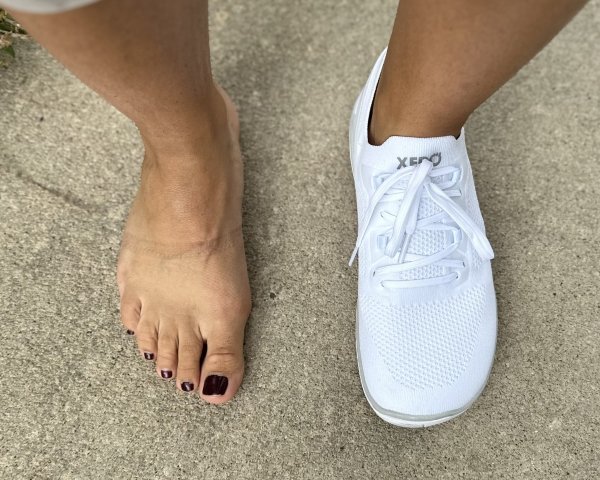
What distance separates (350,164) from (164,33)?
47 cm

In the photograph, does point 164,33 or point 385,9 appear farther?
point 385,9

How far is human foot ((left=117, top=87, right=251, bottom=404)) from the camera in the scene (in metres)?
0.77

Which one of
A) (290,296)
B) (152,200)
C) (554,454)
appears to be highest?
(152,200)

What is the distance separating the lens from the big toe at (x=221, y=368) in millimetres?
769

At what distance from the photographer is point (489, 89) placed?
634 millimetres

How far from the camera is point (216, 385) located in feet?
2.52

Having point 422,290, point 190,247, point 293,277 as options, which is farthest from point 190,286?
point 422,290

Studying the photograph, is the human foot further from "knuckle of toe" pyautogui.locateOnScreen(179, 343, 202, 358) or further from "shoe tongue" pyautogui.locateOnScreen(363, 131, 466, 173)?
"shoe tongue" pyautogui.locateOnScreen(363, 131, 466, 173)

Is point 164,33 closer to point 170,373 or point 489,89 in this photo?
point 489,89

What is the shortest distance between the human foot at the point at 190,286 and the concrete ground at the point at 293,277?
40mm

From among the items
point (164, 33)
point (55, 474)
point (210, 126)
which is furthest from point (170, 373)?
point (164, 33)

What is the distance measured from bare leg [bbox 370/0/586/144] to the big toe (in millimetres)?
357

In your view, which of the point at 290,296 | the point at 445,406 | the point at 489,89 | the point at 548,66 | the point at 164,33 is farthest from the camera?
the point at 548,66

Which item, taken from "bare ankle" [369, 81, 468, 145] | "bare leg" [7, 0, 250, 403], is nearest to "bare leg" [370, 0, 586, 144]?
"bare ankle" [369, 81, 468, 145]
